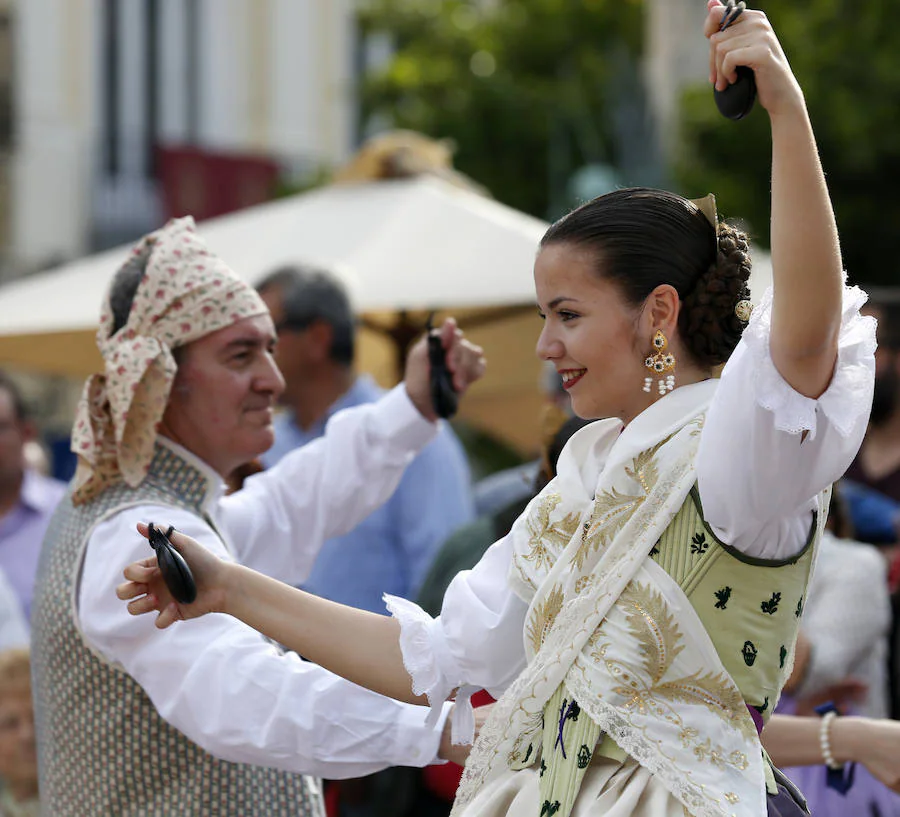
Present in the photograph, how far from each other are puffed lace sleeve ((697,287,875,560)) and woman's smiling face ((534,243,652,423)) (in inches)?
8.9

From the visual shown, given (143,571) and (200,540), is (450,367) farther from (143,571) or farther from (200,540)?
(143,571)

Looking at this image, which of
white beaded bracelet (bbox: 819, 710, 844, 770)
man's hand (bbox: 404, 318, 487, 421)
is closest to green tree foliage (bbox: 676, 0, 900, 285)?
man's hand (bbox: 404, 318, 487, 421)

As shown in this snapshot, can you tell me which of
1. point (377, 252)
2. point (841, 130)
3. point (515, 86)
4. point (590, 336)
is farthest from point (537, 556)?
point (515, 86)

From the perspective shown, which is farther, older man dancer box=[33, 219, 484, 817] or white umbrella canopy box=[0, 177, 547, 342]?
white umbrella canopy box=[0, 177, 547, 342]

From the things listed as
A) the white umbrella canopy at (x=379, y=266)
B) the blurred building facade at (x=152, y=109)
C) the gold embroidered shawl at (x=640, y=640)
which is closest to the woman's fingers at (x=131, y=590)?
the gold embroidered shawl at (x=640, y=640)

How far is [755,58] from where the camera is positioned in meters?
1.82

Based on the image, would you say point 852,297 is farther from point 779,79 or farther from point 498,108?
point 498,108

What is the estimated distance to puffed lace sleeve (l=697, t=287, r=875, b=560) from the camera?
189 cm

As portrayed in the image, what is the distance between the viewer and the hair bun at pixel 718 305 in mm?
2176

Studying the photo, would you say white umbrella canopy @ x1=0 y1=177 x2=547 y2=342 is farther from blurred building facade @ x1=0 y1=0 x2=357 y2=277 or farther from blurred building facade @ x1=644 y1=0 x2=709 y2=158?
blurred building facade @ x1=0 y1=0 x2=357 y2=277

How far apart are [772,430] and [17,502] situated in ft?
14.2

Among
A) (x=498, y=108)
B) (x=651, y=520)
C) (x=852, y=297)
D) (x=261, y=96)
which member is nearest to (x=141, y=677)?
(x=651, y=520)

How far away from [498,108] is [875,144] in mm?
8120

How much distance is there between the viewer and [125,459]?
293 cm
